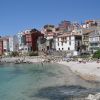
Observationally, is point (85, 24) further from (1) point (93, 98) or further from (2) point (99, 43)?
(1) point (93, 98)

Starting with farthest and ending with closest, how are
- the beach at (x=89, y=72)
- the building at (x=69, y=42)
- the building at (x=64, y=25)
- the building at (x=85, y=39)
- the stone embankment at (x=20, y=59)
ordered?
the building at (x=64, y=25), the stone embankment at (x=20, y=59), the building at (x=69, y=42), the building at (x=85, y=39), the beach at (x=89, y=72)

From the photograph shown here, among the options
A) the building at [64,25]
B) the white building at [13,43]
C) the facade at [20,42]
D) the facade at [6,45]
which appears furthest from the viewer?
the facade at [6,45]

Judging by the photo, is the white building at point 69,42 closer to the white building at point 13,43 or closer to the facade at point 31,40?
the facade at point 31,40

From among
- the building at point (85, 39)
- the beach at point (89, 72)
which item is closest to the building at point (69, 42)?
the building at point (85, 39)

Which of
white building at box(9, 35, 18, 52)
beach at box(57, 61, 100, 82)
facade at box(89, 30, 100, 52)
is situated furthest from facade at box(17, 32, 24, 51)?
beach at box(57, 61, 100, 82)

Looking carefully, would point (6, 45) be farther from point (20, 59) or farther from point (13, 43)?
point (20, 59)

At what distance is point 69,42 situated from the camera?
93625mm

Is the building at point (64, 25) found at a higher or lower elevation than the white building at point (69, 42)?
higher

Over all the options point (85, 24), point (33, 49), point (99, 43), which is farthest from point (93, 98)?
point (85, 24)

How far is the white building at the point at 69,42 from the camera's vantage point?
298ft

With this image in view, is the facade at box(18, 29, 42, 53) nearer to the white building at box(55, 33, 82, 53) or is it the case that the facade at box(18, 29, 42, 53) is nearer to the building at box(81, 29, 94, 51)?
the white building at box(55, 33, 82, 53)

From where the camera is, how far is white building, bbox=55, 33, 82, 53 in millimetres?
90938

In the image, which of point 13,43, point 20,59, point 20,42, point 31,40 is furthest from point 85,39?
point 13,43

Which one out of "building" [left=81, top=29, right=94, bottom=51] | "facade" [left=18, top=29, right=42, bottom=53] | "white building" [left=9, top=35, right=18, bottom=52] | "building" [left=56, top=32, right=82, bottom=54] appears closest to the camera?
"building" [left=81, top=29, right=94, bottom=51]
